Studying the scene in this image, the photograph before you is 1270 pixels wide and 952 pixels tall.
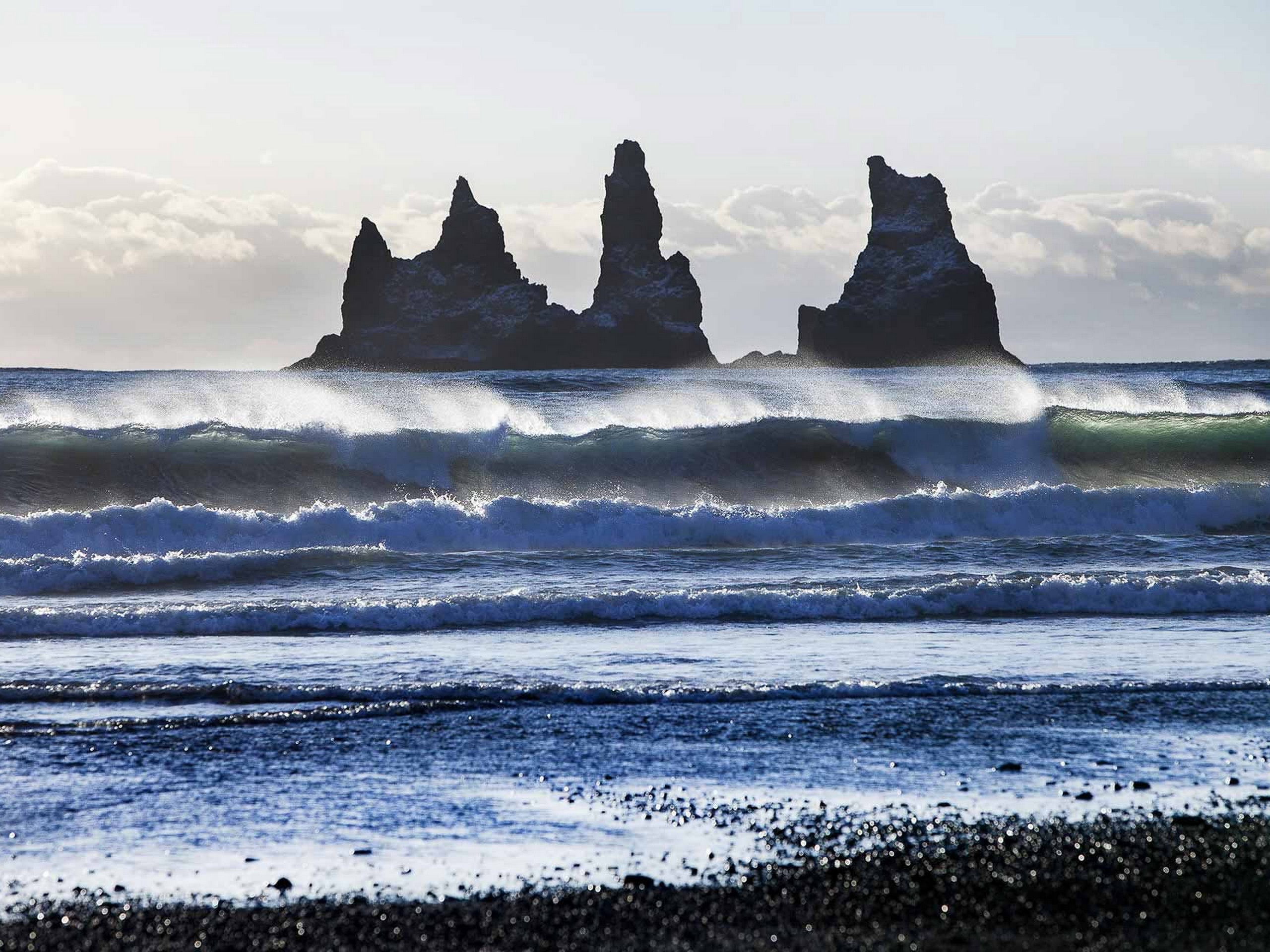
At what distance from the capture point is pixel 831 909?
448 cm

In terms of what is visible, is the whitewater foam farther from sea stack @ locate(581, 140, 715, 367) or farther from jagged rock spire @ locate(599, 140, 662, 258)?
jagged rock spire @ locate(599, 140, 662, 258)

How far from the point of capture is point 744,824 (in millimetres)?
5367

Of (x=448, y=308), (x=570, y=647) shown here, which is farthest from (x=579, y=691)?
(x=448, y=308)

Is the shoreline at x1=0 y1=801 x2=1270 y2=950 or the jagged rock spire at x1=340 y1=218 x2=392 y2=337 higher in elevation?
the jagged rock spire at x1=340 y1=218 x2=392 y2=337

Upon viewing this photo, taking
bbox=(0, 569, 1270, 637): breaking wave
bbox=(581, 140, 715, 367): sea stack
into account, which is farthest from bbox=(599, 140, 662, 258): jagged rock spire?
bbox=(0, 569, 1270, 637): breaking wave

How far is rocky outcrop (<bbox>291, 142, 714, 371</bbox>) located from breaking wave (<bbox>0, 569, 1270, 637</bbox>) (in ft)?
412

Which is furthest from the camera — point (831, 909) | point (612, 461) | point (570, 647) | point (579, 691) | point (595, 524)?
point (612, 461)

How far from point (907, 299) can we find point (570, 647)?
124004 mm

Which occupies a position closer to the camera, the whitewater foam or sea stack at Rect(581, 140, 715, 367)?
the whitewater foam

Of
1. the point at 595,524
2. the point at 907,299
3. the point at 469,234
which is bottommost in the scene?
the point at 595,524

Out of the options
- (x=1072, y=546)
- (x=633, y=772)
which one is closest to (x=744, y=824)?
(x=633, y=772)

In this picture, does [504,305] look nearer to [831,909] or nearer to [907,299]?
[907,299]

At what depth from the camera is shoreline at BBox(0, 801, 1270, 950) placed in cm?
424

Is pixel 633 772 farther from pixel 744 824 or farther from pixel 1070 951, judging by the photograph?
pixel 1070 951
